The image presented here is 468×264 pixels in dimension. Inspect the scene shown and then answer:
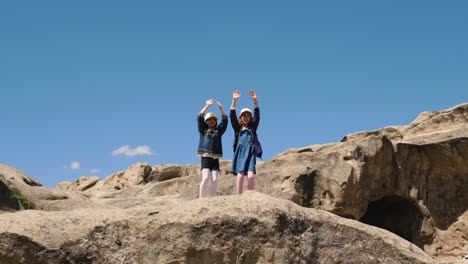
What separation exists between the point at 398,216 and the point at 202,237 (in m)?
14.7

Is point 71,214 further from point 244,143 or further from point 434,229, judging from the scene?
point 434,229

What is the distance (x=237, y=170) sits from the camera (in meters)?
9.71

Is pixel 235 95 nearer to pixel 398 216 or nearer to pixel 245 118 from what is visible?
pixel 245 118

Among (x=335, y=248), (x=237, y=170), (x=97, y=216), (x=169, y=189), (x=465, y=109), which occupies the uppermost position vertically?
(x=465, y=109)

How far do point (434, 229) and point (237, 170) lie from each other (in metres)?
10.6

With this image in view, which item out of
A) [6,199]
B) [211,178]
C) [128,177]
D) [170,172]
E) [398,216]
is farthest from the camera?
[128,177]

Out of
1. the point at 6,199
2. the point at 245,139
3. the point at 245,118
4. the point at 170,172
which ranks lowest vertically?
the point at 6,199

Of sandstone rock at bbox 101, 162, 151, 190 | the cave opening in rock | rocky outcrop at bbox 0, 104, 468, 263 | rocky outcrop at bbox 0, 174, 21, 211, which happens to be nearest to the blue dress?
rocky outcrop at bbox 0, 104, 468, 263

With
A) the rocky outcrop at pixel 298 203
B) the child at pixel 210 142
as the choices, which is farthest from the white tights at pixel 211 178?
the rocky outcrop at pixel 298 203

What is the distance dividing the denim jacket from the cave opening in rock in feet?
32.1

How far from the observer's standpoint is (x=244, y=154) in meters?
9.66

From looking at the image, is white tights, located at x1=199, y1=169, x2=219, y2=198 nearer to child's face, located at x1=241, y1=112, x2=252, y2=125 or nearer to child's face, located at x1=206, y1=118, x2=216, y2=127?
child's face, located at x1=206, y1=118, x2=216, y2=127

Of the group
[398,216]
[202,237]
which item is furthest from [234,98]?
[398,216]

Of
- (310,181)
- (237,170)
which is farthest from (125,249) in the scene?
(310,181)
